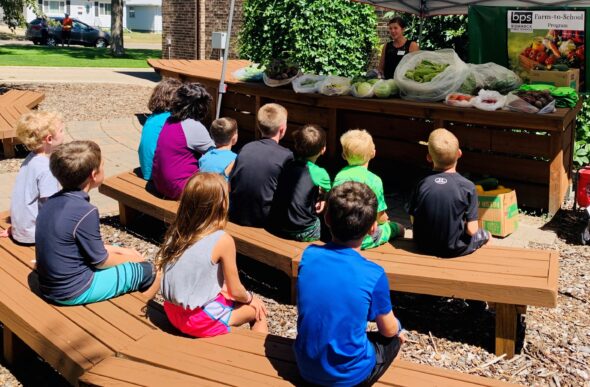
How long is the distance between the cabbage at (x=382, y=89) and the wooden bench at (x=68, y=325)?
455 cm

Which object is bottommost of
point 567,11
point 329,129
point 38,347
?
point 38,347

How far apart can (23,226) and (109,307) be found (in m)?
1.21

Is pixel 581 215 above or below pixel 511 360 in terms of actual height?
above

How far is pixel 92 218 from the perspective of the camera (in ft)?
12.5

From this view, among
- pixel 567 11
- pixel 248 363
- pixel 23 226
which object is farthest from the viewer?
pixel 567 11

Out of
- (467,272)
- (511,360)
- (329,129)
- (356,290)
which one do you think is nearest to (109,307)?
(356,290)

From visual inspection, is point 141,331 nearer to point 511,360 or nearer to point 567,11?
point 511,360

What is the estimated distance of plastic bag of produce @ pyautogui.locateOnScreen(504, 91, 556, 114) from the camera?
680 cm

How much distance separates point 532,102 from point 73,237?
4.91 m

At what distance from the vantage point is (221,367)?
324cm

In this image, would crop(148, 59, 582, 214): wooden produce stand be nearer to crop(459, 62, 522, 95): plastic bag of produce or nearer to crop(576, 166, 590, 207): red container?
crop(576, 166, 590, 207): red container

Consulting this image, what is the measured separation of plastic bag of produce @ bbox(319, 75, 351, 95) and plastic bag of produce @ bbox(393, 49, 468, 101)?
633 mm

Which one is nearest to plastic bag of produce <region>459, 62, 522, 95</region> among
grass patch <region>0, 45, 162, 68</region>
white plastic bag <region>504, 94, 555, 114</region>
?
white plastic bag <region>504, 94, 555, 114</region>

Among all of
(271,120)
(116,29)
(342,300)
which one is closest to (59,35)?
(116,29)
